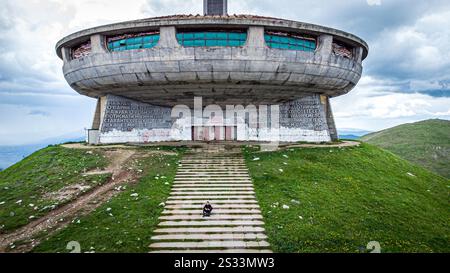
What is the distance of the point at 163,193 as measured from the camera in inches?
481

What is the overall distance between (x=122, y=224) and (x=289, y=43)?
15.5 m

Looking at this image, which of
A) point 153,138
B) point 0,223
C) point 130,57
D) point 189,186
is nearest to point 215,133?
point 153,138

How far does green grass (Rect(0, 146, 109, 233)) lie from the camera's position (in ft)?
34.9

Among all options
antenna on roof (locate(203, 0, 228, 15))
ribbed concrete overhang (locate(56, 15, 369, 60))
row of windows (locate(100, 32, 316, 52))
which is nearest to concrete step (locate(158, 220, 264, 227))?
row of windows (locate(100, 32, 316, 52))

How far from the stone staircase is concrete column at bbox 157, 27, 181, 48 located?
7.75 metres

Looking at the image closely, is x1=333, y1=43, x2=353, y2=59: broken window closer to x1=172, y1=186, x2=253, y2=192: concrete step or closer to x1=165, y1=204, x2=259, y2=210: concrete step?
x1=172, y1=186, x2=253, y2=192: concrete step

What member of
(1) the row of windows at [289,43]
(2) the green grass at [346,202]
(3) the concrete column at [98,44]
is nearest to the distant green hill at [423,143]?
(2) the green grass at [346,202]

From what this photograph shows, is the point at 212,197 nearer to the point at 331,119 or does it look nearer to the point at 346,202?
the point at 346,202

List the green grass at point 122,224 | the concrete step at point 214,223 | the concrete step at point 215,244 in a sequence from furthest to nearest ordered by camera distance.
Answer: the concrete step at point 214,223, the concrete step at point 215,244, the green grass at point 122,224

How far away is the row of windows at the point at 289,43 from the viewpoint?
60.4 feet

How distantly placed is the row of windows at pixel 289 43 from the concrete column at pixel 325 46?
1.93 feet

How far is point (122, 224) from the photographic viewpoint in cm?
943

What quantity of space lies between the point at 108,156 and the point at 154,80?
5876 mm

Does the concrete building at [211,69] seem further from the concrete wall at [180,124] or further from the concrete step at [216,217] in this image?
the concrete step at [216,217]
